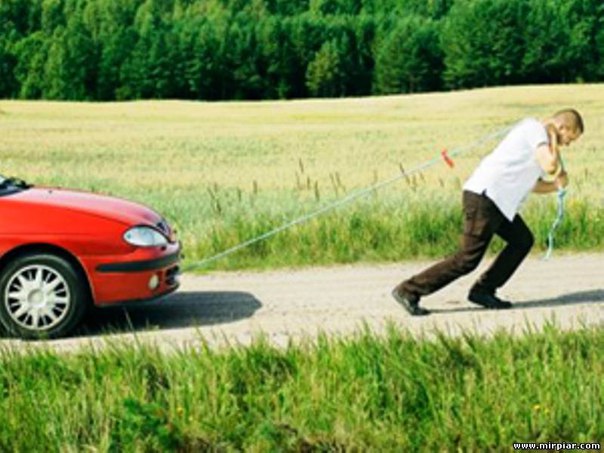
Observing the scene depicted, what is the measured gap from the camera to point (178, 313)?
10.6 m

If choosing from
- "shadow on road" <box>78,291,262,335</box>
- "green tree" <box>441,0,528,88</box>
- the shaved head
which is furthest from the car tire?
"green tree" <box>441,0,528,88</box>

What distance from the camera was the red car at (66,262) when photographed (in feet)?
30.6

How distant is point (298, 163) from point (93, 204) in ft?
87.8

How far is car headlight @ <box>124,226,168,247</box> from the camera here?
9617 millimetres

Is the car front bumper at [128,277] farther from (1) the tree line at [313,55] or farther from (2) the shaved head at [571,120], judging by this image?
(1) the tree line at [313,55]

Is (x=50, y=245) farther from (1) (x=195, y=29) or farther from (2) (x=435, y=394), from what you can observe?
(1) (x=195, y=29)

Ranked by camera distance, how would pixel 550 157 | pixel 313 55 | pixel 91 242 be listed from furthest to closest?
pixel 313 55
pixel 550 157
pixel 91 242

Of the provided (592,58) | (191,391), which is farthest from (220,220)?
(592,58)

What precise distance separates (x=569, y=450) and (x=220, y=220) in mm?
9908

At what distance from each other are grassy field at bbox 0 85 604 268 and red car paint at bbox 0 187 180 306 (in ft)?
10.9

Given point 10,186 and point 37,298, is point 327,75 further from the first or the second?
point 37,298

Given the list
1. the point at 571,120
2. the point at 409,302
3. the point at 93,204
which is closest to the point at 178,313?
the point at 93,204

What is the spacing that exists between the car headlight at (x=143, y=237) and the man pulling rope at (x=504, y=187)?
1776 millimetres

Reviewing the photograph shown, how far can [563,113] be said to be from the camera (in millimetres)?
9836
